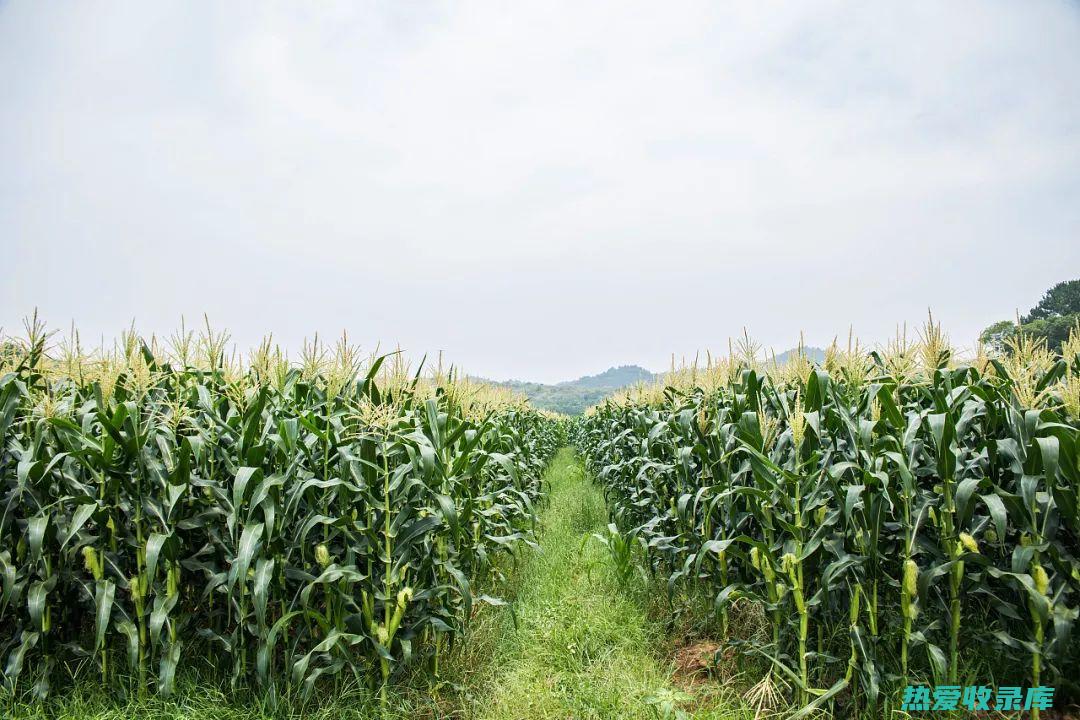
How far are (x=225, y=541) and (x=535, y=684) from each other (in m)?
2.19

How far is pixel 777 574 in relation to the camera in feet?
11.2

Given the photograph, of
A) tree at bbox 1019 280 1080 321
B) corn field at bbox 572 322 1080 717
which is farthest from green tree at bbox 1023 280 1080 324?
corn field at bbox 572 322 1080 717

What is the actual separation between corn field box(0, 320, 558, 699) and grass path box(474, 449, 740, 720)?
1.91 ft

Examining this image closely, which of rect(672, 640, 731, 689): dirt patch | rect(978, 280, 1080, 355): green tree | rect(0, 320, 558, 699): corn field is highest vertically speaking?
rect(978, 280, 1080, 355): green tree

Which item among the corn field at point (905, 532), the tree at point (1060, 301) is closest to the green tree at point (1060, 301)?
the tree at point (1060, 301)

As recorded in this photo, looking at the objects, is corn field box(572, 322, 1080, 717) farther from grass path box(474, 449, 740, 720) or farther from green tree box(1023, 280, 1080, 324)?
green tree box(1023, 280, 1080, 324)

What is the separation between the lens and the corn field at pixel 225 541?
3.13 meters

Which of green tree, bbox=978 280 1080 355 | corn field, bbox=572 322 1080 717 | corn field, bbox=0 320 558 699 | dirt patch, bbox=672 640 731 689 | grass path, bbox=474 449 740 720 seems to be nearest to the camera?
corn field, bbox=572 322 1080 717

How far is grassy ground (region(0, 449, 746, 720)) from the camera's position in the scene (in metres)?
3.19

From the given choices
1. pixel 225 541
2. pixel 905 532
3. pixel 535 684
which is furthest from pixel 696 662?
pixel 225 541

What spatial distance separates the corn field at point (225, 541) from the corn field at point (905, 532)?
1964mm

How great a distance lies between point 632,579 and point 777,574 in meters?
2.16

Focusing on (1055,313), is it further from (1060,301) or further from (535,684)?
(535,684)

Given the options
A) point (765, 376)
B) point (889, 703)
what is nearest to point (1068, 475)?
point (889, 703)
